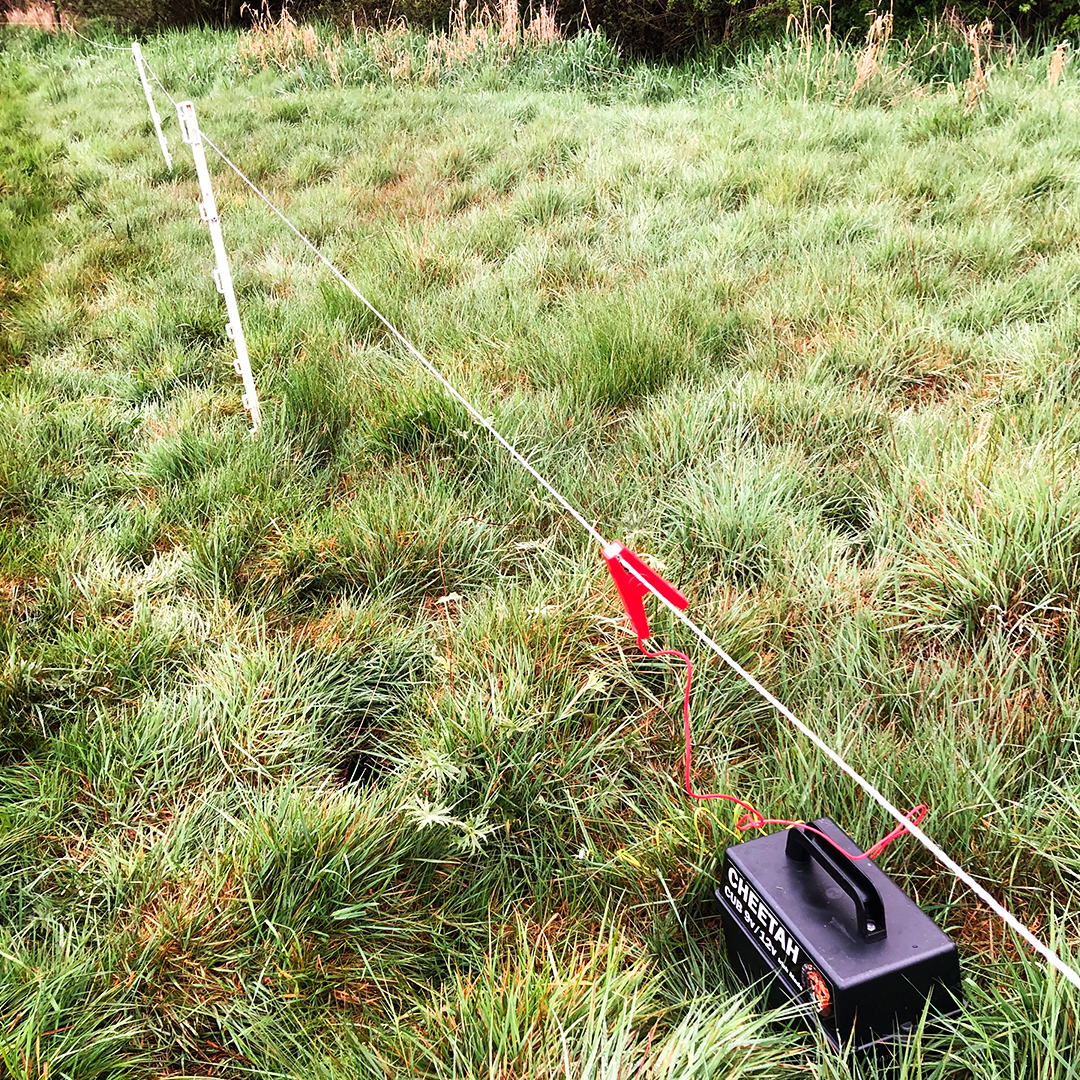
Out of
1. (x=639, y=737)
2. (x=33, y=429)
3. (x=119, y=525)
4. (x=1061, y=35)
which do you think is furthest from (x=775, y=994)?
(x=1061, y=35)

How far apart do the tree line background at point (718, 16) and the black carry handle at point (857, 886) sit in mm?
6445

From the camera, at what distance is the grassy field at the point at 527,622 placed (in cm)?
124

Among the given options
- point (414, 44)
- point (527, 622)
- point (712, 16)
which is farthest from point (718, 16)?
point (527, 622)

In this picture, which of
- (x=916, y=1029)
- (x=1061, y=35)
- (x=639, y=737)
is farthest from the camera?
(x=1061, y=35)

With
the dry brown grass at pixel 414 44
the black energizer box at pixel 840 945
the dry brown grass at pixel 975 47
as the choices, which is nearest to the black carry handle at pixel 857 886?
the black energizer box at pixel 840 945

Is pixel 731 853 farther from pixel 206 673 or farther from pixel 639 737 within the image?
pixel 206 673

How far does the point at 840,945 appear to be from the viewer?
41.9 inches

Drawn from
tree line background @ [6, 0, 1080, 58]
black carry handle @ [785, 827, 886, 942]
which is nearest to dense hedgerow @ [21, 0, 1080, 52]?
tree line background @ [6, 0, 1080, 58]

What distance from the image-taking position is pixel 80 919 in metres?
1.39

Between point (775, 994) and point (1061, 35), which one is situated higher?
point (1061, 35)

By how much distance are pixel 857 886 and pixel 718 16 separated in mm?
9335

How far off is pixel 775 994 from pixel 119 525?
2074 millimetres

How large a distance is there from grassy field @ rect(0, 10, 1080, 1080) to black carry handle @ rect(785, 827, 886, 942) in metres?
0.16

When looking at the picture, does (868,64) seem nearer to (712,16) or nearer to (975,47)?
(975,47)
